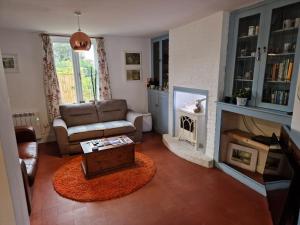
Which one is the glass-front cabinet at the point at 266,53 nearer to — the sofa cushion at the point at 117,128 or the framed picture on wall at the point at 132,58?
the sofa cushion at the point at 117,128

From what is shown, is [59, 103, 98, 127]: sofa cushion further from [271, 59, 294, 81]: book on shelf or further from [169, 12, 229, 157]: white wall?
[271, 59, 294, 81]: book on shelf

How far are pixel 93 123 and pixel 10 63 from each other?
1.99m

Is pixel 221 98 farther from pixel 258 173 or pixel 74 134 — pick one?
pixel 74 134

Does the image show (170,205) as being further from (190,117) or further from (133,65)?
(133,65)

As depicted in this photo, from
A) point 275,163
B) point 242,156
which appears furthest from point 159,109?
point 275,163

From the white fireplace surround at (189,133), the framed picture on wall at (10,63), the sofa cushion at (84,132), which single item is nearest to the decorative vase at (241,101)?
the white fireplace surround at (189,133)

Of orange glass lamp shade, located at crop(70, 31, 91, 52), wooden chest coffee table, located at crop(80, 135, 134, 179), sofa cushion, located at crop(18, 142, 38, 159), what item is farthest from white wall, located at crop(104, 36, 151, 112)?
sofa cushion, located at crop(18, 142, 38, 159)

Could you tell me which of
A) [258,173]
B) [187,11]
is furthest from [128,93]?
[258,173]

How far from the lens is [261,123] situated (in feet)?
9.21

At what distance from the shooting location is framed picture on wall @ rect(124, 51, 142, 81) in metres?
4.77

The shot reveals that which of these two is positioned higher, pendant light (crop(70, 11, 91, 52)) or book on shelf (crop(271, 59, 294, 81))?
pendant light (crop(70, 11, 91, 52))

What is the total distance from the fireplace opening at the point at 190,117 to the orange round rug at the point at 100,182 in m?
0.93

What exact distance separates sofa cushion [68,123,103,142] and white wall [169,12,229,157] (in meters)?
1.82

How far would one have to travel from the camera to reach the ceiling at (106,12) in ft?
7.38
